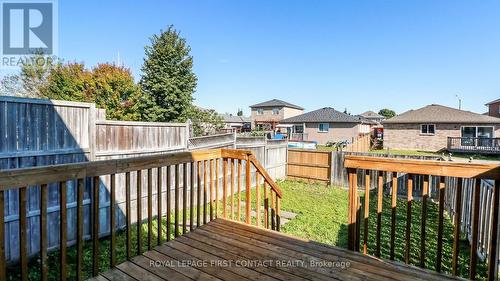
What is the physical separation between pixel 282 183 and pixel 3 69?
1962cm

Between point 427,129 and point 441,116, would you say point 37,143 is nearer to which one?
point 427,129

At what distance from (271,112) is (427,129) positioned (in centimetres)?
1886

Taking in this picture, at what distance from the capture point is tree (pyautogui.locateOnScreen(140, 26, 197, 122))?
16250mm

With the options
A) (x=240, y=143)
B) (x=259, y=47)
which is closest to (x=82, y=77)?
(x=259, y=47)

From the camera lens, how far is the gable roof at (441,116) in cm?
2059

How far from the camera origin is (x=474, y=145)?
1936cm

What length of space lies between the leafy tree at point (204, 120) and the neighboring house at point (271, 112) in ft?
57.9

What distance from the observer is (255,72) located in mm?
26594

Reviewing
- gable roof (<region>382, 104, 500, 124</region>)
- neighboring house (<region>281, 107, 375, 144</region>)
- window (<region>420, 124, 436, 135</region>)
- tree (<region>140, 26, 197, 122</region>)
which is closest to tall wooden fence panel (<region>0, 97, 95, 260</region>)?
tree (<region>140, 26, 197, 122</region>)

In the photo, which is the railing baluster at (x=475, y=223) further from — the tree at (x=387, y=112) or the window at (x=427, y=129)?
the tree at (x=387, y=112)

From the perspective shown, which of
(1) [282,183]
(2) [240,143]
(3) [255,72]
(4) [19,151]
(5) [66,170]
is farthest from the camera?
(3) [255,72]

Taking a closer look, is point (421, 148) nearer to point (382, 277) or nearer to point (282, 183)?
point (282, 183)

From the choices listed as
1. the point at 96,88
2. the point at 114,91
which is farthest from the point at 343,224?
the point at 96,88

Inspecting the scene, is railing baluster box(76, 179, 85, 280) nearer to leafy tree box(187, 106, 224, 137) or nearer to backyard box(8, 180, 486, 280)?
backyard box(8, 180, 486, 280)
